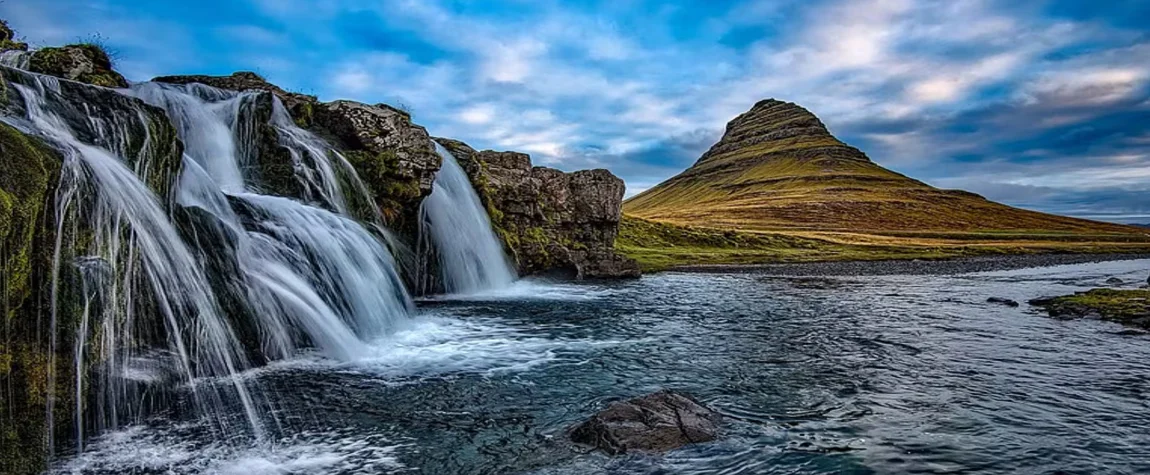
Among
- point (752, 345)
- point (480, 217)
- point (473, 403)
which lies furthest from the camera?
point (480, 217)

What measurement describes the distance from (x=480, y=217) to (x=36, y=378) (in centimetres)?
3064

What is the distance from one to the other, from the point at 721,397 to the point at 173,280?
12330 millimetres

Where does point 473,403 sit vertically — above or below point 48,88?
below

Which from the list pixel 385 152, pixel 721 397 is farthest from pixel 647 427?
pixel 385 152

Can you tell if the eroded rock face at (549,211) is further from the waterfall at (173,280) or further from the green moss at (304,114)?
the waterfall at (173,280)

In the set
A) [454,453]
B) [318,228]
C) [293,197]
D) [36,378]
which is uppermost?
[293,197]

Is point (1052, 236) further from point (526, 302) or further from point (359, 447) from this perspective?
point (359, 447)

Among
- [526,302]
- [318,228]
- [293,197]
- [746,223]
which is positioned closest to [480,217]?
[526,302]

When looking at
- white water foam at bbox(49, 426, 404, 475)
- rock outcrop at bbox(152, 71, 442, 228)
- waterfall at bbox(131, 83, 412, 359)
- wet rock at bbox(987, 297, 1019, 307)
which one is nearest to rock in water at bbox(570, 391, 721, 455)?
white water foam at bbox(49, 426, 404, 475)

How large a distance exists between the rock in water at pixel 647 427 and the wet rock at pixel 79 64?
25340 millimetres

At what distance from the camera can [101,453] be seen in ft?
32.9

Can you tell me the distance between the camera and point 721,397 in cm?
1411

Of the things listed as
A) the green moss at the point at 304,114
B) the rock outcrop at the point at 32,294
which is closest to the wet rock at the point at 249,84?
the green moss at the point at 304,114

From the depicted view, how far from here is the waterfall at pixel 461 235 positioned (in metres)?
35.4
